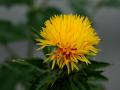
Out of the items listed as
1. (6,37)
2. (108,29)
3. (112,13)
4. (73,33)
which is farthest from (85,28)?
(112,13)

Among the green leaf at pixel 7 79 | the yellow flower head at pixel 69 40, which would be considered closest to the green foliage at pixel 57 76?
the yellow flower head at pixel 69 40

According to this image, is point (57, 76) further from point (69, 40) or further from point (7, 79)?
point (7, 79)

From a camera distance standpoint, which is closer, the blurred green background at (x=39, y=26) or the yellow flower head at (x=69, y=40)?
the yellow flower head at (x=69, y=40)

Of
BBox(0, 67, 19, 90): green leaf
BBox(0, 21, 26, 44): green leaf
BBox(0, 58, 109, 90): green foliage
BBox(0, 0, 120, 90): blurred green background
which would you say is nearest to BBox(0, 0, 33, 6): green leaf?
BBox(0, 0, 120, 90): blurred green background

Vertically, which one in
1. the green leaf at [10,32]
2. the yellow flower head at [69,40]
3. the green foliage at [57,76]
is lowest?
the green foliage at [57,76]

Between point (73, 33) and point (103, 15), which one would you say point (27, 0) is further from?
point (103, 15)

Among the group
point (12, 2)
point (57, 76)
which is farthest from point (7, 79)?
point (57, 76)

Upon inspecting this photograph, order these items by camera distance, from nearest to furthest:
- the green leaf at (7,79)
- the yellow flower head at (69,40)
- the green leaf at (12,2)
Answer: the yellow flower head at (69,40) < the green leaf at (7,79) < the green leaf at (12,2)

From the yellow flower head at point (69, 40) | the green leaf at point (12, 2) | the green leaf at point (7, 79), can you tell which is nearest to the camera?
the yellow flower head at point (69, 40)

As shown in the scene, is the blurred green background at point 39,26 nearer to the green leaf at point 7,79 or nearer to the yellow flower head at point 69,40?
the green leaf at point 7,79
